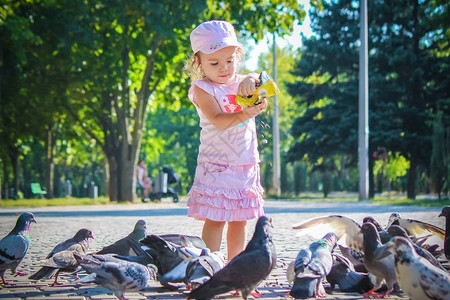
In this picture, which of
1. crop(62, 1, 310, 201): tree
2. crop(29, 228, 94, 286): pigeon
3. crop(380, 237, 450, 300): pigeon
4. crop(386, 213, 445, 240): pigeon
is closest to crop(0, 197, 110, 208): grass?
crop(62, 1, 310, 201): tree

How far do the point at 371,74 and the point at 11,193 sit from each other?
69.5ft

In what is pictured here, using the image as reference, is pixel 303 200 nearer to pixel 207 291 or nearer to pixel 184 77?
pixel 184 77

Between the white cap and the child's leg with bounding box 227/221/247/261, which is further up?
the white cap

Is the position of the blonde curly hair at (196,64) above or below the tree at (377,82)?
below

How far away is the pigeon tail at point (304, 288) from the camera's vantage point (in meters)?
3.79

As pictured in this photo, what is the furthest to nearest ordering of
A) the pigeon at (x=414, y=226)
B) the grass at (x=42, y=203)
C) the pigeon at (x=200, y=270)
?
the grass at (x=42, y=203)
the pigeon at (x=414, y=226)
the pigeon at (x=200, y=270)

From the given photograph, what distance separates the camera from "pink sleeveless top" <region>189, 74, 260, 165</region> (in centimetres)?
451

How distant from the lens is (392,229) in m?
4.54

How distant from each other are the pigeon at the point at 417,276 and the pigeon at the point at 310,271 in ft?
1.68

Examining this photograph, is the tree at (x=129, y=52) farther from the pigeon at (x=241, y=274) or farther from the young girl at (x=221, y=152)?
the pigeon at (x=241, y=274)

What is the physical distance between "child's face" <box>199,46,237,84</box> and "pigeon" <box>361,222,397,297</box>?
1518 mm

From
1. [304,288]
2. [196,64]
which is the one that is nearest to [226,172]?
[196,64]

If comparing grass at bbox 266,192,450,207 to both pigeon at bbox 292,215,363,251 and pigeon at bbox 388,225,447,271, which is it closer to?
pigeon at bbox 292,215,363,251

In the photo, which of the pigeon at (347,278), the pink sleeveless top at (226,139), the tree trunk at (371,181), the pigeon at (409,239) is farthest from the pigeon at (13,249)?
the tree trunk at (371,181)
